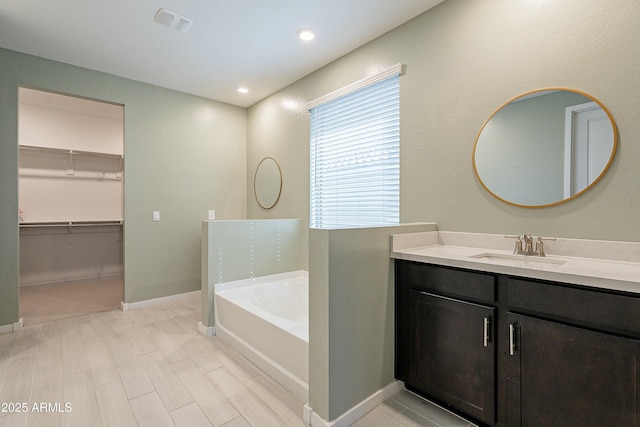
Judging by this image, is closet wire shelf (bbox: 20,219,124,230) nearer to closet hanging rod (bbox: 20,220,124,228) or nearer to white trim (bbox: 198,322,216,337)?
closet hanging rod (bbox: 20,220,124,228)

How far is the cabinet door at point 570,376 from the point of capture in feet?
3.88

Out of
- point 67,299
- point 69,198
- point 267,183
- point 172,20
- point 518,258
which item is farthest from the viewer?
point 69,198

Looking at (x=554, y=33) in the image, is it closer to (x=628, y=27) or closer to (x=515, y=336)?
(x=628, y=27)

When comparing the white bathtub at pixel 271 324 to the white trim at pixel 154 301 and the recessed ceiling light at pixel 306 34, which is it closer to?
the white trim at pixel 154 301

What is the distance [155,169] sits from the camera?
379 cm

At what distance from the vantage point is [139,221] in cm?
367

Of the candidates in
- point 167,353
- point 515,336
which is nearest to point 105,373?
point 167,353

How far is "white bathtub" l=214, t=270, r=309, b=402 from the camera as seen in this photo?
1952mm

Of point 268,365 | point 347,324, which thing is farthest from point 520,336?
point 268,365

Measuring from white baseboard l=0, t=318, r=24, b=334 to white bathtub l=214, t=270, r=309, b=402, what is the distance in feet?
6.49

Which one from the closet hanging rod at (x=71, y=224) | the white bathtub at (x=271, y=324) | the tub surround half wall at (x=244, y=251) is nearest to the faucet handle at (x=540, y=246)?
the white bathtub at (x=271, y=324)

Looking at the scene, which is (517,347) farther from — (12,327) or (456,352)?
(12,327)

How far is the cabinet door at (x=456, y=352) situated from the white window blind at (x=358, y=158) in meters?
0.84

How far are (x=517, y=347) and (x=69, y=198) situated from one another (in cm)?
597
